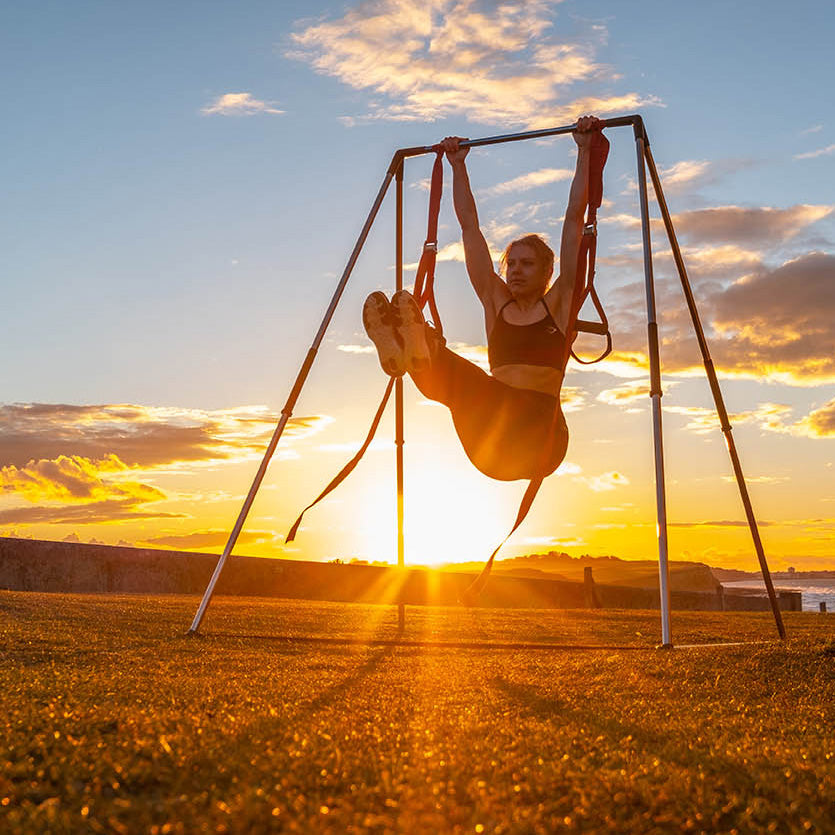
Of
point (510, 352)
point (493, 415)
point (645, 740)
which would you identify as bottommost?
point (645, 740)

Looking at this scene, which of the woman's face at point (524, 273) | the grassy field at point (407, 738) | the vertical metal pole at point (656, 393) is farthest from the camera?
the woman's face at point (524, 273)

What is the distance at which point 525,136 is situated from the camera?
6.87m

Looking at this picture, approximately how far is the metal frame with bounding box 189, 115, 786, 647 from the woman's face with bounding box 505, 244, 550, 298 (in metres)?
0.54

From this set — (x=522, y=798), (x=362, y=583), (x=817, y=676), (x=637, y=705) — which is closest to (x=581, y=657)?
(x=817, y=676)

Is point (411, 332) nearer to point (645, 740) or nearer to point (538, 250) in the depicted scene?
point (538, 250)

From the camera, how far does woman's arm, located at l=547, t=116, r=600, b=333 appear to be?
19.7 feet

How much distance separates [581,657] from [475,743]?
3.04 meters

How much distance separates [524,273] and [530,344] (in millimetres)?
611

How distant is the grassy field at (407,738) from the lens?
2.20 meters

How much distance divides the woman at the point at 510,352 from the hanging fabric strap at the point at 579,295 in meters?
0.03

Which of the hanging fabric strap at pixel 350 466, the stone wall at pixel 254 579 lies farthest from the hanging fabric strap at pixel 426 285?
the stone wall at pixel 254 579

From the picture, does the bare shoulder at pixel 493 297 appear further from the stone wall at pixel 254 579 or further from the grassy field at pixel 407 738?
the stone wall at pixel 254 579

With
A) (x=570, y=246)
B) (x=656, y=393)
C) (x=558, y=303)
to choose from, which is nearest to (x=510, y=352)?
(x=558, y=303)

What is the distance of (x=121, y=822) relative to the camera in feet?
6.86
